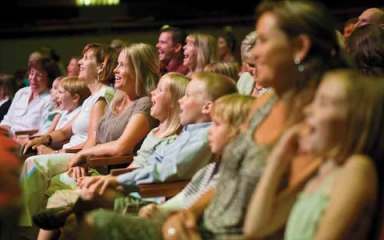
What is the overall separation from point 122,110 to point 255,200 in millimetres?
2238

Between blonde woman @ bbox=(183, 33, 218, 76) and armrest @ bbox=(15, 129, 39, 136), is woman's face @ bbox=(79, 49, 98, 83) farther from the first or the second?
armrest @ bbox=(15, 129, 39, 136)

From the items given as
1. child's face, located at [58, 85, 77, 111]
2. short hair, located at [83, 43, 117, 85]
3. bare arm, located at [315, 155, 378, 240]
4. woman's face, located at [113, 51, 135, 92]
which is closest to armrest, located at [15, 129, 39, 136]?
child's face, located at [58, 85, 77, 111]

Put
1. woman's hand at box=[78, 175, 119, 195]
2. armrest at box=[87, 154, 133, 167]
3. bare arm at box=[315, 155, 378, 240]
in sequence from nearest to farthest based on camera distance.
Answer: bare arm at box=[315, 155, 378, 240] → woman's hand at box=[78, 175, 119, 195] → armrest at box=[87, 154, 133, 167]

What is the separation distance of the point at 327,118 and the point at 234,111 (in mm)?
738

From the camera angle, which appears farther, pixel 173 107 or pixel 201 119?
pixel 173 107

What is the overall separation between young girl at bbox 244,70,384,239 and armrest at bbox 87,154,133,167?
6.16 ft

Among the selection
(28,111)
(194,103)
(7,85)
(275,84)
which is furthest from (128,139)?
(7,85)

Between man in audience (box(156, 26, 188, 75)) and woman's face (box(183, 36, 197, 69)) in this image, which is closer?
woman's face (box(183, 36, 197, 69))

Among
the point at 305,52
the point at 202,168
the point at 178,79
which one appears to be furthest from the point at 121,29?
the point at 305,52

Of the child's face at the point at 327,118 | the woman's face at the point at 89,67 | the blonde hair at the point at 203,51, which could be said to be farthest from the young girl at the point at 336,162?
the woman's face at the point at 89,67

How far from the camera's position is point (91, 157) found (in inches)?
178

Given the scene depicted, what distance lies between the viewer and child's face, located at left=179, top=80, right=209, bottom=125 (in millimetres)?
3596

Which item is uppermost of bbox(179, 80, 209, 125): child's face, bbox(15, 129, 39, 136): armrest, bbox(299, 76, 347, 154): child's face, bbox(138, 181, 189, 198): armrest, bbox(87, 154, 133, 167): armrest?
bbox(299, 76, 347, 154): child's face

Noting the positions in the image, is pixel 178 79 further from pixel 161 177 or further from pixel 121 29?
pixel 121 29
